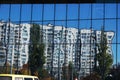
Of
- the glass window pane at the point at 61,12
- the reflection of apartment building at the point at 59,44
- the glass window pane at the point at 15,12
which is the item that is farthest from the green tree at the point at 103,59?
the glass window pane at the point at 15,12

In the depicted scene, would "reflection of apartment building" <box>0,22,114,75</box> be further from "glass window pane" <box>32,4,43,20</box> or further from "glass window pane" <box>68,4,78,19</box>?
"glass window pane" <box>68,4,78,19</box>

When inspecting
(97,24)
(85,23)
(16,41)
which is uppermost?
(85,23)

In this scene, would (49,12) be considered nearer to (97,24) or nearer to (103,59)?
(97,24)

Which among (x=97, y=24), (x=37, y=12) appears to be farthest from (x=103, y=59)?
(x=37, y=12)

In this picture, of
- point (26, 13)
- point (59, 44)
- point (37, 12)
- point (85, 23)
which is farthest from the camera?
point (26, 13)

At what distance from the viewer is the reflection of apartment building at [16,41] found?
41.8 metres

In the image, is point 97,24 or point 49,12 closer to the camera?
point 97,24

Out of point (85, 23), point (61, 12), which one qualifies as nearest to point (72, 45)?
point (85, 23)

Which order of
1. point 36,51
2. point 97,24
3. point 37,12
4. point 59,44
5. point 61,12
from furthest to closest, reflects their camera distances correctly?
point 37,12, point 61,12, point 36,51, point 59,44, point 97,24

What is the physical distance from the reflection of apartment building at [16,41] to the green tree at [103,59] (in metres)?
7.16

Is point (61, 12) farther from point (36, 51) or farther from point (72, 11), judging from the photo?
point (36, 51)

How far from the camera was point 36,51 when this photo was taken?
4144cm

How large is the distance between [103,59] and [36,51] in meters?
6.69

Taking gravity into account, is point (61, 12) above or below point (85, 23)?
above
